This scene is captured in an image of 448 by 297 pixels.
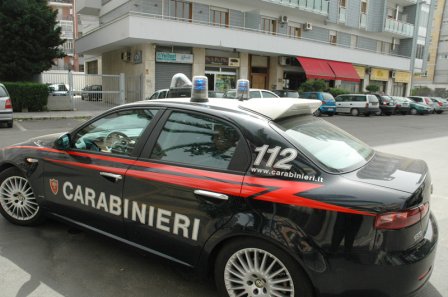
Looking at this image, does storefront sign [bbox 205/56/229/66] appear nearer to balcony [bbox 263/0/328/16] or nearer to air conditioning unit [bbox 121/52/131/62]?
air conditioning unit [bbox 121/52/131/62]

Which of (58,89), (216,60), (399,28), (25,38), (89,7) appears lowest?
(58,89)

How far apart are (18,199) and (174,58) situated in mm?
18705

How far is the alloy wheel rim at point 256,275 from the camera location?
2.45 meters

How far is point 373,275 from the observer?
7.27 ft

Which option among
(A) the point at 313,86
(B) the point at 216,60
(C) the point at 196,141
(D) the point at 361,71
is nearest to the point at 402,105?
(D) the point at 361,71

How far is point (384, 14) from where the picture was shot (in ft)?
113

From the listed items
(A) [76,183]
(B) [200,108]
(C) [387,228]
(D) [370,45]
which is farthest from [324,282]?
(D) [370,45]

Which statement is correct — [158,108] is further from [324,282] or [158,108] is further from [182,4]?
[182,4]

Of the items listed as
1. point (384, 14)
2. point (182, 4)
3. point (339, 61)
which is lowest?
point (339, 61)

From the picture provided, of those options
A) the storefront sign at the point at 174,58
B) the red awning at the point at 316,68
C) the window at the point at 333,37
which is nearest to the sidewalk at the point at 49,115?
the storefront sign at the point at 174,58

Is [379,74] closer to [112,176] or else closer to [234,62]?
[234,62]

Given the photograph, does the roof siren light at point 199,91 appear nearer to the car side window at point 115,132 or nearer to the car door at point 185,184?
the car door at point 185,184

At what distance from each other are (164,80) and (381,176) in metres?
20.4

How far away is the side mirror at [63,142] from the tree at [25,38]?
724 inches
